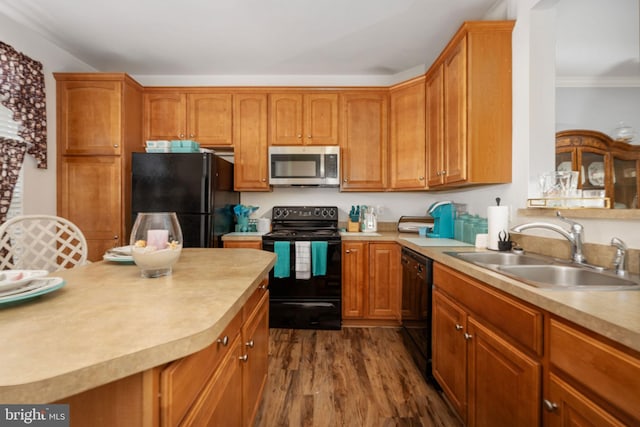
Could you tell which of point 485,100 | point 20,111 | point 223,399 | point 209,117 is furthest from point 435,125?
point 20,111

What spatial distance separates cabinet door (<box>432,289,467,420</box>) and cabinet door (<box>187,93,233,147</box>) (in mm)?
2540

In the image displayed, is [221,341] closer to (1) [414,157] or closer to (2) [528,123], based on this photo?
(2) [528,123]

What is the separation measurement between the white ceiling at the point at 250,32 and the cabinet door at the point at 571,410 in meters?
2.39

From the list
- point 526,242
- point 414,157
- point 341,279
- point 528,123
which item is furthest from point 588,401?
point 414,157

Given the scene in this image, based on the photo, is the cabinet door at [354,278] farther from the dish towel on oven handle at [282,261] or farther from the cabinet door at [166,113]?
the cabinet door at [166,113]

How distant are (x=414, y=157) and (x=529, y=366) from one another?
2.16 m

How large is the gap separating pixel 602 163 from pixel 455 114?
936mm

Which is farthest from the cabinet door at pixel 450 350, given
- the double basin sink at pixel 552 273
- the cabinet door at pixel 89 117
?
the cabinet door at pixel 89 117

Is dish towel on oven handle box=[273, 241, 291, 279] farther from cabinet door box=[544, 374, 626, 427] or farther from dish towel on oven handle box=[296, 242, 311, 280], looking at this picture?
cabinet door box=[544, 374, 626, 427]

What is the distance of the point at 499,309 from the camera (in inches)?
45.7

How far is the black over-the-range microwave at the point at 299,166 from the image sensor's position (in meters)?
2.98

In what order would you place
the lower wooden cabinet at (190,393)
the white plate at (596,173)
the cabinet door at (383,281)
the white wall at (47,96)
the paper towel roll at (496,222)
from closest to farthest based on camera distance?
the lower wooden cabinet at (190,393) → the white plate at (596,173) → the paper towel roll at (496,222) → the white wall at (47,96) → the cabinet door at (383,281)

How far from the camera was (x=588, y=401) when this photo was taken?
0.78 meters

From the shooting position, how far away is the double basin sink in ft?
3.38
